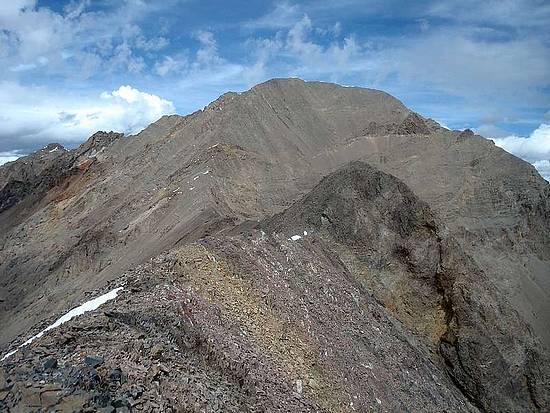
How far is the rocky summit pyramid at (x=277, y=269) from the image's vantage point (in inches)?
518

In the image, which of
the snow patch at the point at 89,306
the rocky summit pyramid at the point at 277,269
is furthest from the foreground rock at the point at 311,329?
the snow patch at the point at 89,306

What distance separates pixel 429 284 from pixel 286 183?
17231 millimetres

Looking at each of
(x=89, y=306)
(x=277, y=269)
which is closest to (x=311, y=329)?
(x=277, y=269)

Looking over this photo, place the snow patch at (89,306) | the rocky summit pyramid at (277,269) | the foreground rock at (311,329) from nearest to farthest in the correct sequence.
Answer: the foreground rock at (311,329), the rocky summit pyramid at (277,269), the snow patch at (89,306)

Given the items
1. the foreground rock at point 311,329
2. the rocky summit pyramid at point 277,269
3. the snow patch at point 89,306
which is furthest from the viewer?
the snow patch at point 89,306

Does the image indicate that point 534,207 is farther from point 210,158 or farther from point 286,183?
point 210,158

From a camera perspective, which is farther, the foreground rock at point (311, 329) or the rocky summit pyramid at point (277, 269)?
the rocky summit pyramid at point (277, 269)

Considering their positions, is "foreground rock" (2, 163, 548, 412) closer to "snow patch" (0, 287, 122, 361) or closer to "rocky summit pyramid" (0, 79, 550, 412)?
"rocky summit pyramid" (0, 79, 550, 412)

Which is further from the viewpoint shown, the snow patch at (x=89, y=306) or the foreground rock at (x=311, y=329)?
the snow patch at (x=89, y=306)

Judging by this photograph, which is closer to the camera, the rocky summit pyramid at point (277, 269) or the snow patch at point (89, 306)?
the rocky summit pyramid at point (277, 269)

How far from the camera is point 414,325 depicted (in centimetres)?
2622

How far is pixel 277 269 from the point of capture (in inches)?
780

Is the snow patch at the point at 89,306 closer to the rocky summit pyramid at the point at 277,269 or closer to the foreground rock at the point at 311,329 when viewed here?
the rocky summit pyramid at the point at 277,269

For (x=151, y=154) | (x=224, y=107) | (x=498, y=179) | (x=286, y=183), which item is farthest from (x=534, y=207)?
(x=151, y=154)
